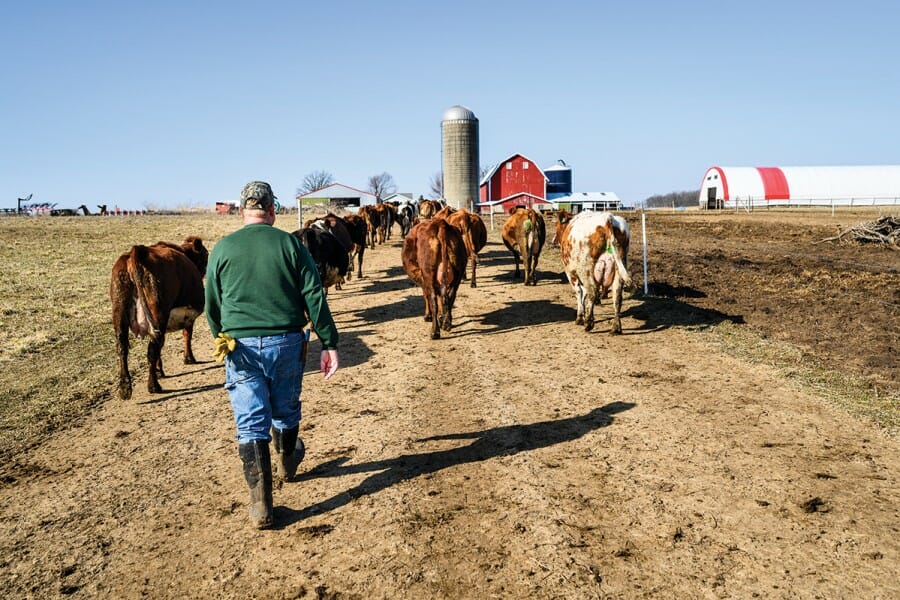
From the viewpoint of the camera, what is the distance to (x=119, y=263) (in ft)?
24.8

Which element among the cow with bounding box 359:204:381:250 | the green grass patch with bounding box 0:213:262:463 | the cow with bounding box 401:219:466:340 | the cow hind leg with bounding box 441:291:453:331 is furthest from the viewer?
the cow with bounding box 359:204:381:250

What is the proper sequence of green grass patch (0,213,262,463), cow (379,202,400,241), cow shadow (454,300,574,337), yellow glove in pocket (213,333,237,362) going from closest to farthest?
yellow glove in pocket (213,333,237,362) < green grass patch (0,213,262,463) < cow shadow (454,300,574,337) < cow (379,202,400,241)

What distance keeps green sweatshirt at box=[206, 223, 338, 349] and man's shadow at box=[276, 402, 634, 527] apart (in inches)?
49.5

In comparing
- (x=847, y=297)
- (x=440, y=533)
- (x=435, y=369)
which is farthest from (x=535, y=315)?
(x=440, y=533)

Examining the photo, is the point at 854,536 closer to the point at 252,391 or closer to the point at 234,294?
the point at 252,391

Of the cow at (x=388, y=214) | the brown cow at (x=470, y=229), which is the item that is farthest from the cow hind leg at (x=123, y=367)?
the cow at (x=388, y=214)

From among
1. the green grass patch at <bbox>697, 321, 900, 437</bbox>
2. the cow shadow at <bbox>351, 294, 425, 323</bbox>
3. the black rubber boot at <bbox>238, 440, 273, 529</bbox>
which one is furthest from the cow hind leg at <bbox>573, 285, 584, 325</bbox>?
the black rubber boot at <bbox>238, 440, 273, 529</bbox>

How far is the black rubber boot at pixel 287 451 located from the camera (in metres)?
4.79

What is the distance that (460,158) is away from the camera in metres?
63.5

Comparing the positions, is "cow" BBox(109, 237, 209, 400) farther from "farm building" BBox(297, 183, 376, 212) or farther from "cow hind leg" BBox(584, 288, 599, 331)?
"farm building" BBox(297, 183, 376, 212)

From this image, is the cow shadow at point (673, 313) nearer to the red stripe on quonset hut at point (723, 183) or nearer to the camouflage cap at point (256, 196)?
the camouflage cap at point (256, 196)

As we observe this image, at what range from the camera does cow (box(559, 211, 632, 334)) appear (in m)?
9.80

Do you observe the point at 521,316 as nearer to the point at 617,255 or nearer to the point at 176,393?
the point at 617,255

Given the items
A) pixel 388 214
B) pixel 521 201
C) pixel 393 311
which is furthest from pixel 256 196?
pixel 521 201
